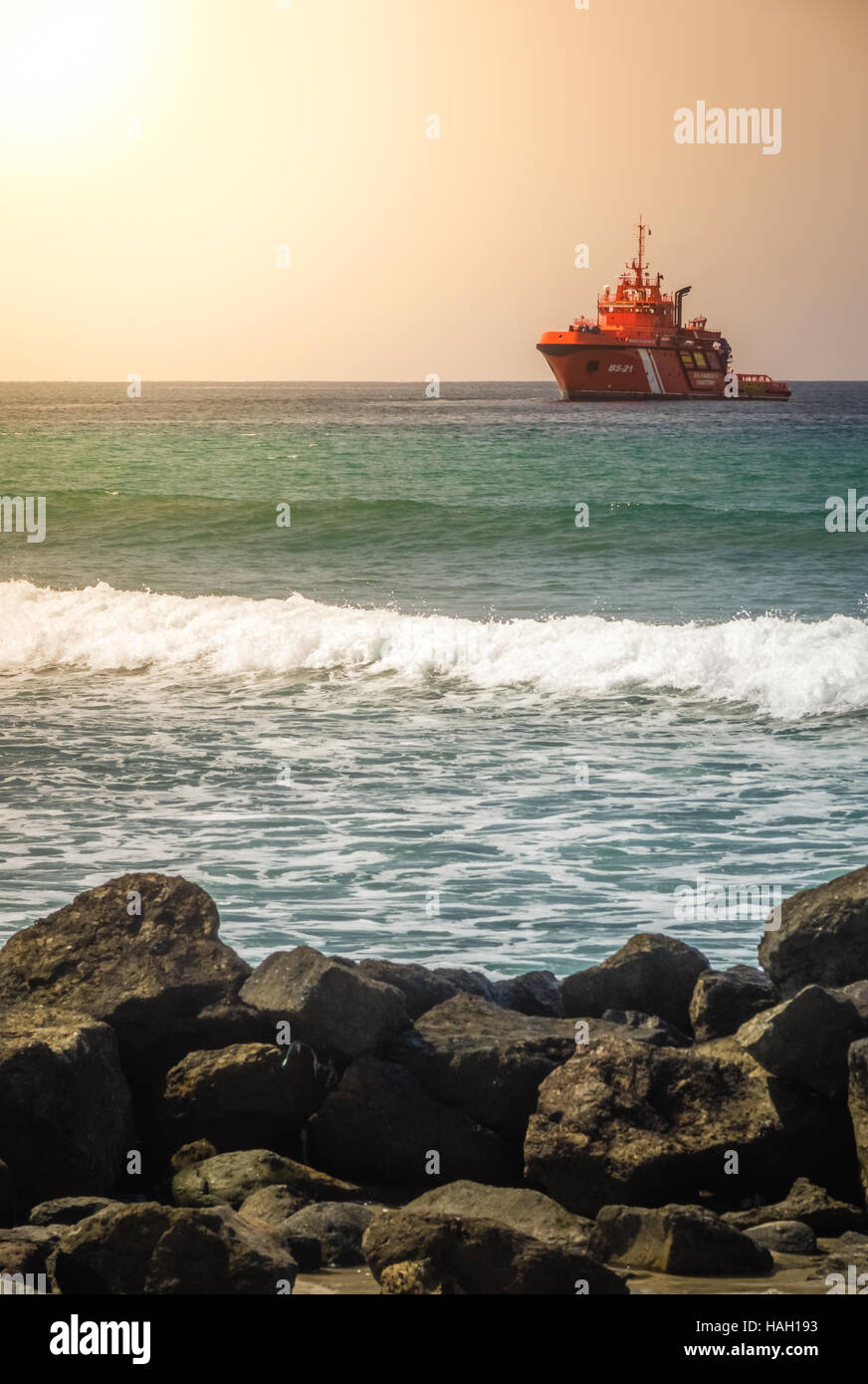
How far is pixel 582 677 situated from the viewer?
47.6 ft

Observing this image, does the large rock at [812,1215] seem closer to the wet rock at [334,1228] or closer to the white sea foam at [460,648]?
the wet rock at [334,1228]

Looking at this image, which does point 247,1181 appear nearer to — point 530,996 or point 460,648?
point 530,996

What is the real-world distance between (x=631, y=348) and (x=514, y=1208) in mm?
53374

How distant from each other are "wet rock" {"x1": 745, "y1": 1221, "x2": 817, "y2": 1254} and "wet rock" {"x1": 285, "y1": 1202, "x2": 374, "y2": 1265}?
3.51 ft

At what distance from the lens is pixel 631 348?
54875 millimetres

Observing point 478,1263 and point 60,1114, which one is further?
point 60,1114

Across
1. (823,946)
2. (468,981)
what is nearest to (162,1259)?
(468,981)

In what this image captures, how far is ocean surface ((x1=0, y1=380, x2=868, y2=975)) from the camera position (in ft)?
24.6

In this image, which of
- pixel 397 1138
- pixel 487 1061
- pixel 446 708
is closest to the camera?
pixel 397 1138

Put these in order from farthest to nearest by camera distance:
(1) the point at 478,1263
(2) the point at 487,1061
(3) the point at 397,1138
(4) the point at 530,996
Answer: (4) the point at 530,996
(2) the point at 487,1061
(3) the point at 397,1138
(1) the point at 478,1263

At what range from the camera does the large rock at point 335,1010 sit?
4777 millimetres

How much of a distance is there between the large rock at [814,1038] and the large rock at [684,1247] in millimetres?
756
